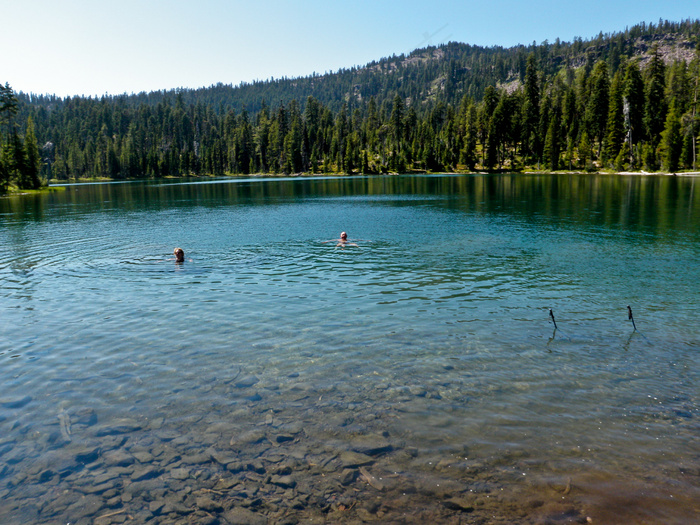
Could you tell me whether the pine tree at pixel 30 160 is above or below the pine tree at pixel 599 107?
below

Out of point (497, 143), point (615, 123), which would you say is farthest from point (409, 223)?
point (497, 143)

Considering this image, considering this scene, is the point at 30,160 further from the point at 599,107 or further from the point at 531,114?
the point at 599,107

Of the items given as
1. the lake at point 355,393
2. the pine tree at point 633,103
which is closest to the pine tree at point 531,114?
the pine tree at point 633,103

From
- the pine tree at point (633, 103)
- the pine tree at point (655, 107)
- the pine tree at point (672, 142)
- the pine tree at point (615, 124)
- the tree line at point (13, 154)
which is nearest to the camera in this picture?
the tree line at point (13, 154)

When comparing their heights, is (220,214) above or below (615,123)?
below

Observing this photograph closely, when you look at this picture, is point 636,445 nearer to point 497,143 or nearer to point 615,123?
point 615,123

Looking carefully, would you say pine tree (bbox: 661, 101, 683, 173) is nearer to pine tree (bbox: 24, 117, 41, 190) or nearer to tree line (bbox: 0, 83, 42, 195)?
tree line (bbox: 0, 83, 42, 195)

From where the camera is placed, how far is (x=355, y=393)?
37.4 ft

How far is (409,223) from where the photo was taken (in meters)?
48.8

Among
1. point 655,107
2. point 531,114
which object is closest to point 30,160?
point 531,114

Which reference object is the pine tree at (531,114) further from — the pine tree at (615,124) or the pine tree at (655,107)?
the pine tree at (655,107)

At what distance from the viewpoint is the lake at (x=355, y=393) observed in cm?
766

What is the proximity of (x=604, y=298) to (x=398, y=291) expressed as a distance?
9.42 m

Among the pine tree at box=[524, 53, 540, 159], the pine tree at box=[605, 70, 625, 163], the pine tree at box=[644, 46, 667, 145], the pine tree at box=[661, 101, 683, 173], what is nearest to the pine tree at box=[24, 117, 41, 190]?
the pine tree at box=[524, 53, 540, 159]
